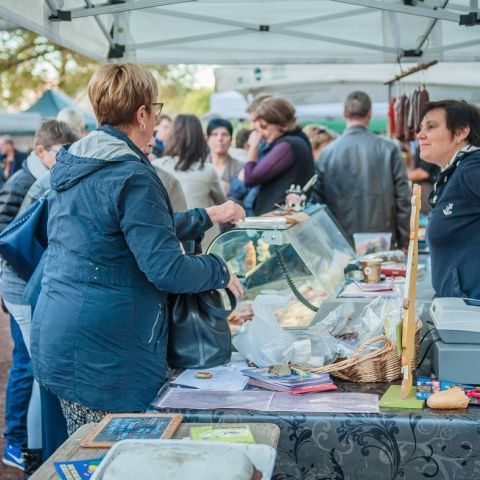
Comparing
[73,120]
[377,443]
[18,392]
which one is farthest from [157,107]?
[18,392]

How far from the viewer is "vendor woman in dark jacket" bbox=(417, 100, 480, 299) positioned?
3.21 m

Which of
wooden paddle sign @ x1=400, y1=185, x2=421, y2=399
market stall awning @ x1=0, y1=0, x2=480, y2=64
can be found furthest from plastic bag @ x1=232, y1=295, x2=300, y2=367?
market stall awning @ x1=0, y1=0, x2=480, y2=64

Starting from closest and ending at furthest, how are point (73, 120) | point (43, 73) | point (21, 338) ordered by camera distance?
point (21, 338) → point (73, 120) → point (43, 73)

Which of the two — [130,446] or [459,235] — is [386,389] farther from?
[130,446]

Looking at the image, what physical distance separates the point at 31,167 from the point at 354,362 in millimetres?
2173

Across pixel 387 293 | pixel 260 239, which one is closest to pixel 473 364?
pixel 387 293

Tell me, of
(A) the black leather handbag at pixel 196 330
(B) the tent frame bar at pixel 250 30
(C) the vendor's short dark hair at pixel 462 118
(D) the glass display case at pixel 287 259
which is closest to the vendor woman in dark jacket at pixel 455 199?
(C) the vendor's short dark hair at pixel 462 118

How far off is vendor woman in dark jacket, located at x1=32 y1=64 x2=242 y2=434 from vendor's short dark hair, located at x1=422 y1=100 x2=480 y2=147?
1390 mm

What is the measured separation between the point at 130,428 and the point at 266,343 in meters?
0.94

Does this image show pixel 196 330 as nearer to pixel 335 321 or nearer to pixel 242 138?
pixel 335 321

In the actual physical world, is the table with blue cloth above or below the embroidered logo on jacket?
below

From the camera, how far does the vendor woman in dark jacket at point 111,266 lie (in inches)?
96.3

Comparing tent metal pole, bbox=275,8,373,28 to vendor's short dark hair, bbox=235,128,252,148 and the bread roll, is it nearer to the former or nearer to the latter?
the bread roll

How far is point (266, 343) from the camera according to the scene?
287 cm
